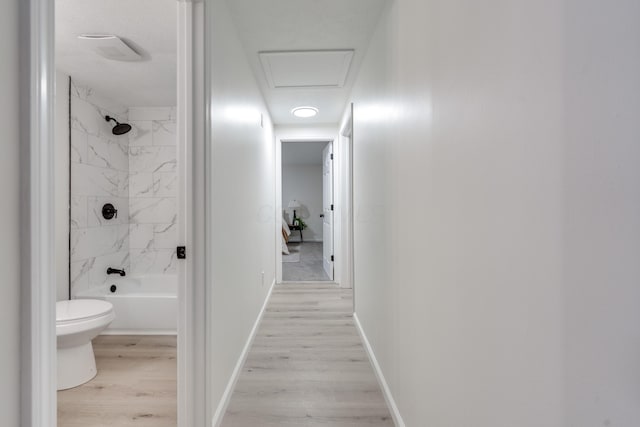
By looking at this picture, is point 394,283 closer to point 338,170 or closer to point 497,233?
point 497,233

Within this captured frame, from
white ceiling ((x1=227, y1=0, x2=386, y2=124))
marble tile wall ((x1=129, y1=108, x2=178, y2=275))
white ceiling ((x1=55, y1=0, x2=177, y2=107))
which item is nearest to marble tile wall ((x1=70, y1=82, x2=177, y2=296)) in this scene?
marble tile wall ((x1=129, y1=108, x2=178, y2=275))

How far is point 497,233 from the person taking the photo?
0.70m

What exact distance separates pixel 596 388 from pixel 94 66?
130 inches

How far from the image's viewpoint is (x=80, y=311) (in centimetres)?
195

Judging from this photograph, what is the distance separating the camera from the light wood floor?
1.56 meters

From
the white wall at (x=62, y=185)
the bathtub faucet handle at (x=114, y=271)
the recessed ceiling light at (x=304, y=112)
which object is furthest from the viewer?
the recessed ceiling light at (x=304, y=112)

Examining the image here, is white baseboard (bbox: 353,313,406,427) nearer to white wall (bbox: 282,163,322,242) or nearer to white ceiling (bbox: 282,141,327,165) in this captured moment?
white ceiling (bbox: 282,141,327,165)

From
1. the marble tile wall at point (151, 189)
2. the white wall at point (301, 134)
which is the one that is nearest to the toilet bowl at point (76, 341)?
the marble tile wall at point (151, 189)

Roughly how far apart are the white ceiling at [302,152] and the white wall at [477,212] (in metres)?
4.31

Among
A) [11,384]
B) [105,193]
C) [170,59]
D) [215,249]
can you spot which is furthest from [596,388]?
[105,193]

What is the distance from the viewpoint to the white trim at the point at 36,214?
Answer: 1.86 ft

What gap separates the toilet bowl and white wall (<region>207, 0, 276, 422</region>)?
913mm

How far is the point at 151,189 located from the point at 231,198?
203cm

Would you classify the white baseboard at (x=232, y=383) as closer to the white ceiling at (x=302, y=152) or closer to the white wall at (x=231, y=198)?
the white wall at (x=231, y=198)
